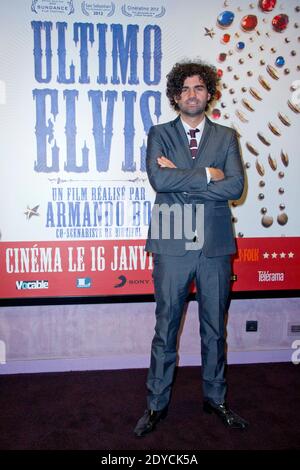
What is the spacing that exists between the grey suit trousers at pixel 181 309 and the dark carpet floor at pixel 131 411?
0.20 metres

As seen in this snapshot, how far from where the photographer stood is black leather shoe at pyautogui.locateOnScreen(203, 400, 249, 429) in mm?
2258

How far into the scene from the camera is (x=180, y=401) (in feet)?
8.47

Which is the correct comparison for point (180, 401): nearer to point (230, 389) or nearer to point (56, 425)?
point (230, 389)

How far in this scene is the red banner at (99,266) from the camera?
285 cm

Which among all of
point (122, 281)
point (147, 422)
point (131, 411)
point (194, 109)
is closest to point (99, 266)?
point (122, 281)

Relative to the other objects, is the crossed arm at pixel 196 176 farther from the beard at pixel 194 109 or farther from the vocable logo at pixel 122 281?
the vocable logo at pixel 122 281

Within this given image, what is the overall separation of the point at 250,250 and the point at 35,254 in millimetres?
1553

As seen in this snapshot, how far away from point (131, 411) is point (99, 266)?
3.24ft

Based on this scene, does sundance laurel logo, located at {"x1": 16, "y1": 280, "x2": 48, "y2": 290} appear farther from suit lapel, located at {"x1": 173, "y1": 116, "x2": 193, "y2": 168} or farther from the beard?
the beard

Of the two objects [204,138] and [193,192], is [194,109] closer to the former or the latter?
[204,138]

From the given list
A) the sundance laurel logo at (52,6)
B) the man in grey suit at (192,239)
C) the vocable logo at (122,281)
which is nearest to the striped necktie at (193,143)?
the man in grey suit at (192,239)

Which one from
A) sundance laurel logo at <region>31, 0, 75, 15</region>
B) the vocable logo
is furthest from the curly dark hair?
the vocable logo

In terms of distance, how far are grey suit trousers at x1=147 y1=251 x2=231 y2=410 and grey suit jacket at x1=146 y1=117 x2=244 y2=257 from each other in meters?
0.07

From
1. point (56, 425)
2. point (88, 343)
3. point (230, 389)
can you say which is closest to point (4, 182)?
point (88, 343)
